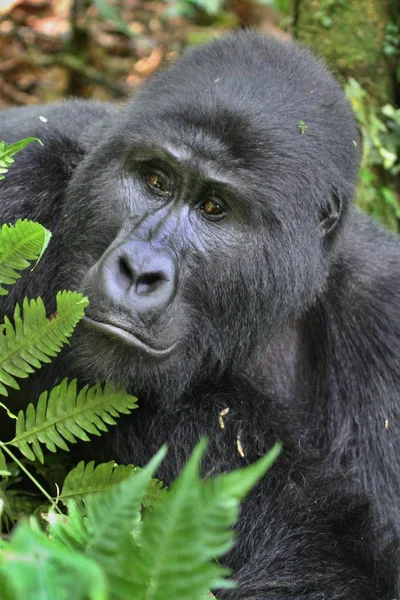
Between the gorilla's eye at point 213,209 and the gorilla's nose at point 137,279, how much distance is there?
14.2 inches

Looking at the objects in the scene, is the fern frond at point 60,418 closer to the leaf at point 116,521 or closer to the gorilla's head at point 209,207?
the gorilla's head at point 209,207

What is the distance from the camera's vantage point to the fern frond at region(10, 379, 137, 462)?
2.44 metres

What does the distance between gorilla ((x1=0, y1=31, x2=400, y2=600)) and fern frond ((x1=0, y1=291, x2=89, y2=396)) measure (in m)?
0.24

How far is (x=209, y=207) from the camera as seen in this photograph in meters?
3.10

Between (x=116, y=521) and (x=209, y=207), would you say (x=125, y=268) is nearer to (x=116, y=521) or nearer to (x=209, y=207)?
(x=209, y=207)

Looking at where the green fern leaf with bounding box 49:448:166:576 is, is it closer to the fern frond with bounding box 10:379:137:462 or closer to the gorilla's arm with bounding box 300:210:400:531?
the fern frond with bounding box 10:379:137:462

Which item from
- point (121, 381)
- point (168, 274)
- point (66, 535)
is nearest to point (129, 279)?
point (168, 274)

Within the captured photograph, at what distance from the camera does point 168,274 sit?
280cm

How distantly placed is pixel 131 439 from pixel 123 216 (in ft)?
2.81

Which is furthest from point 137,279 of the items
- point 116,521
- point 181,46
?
point 181,46

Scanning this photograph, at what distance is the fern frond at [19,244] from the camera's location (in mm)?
2439

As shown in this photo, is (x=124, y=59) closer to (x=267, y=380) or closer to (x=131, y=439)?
(x=267, y=380)

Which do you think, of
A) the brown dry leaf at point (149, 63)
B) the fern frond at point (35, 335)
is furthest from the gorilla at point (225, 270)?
the brown dry leaf at point (149, 63)

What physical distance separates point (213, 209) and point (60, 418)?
103 centimetres
